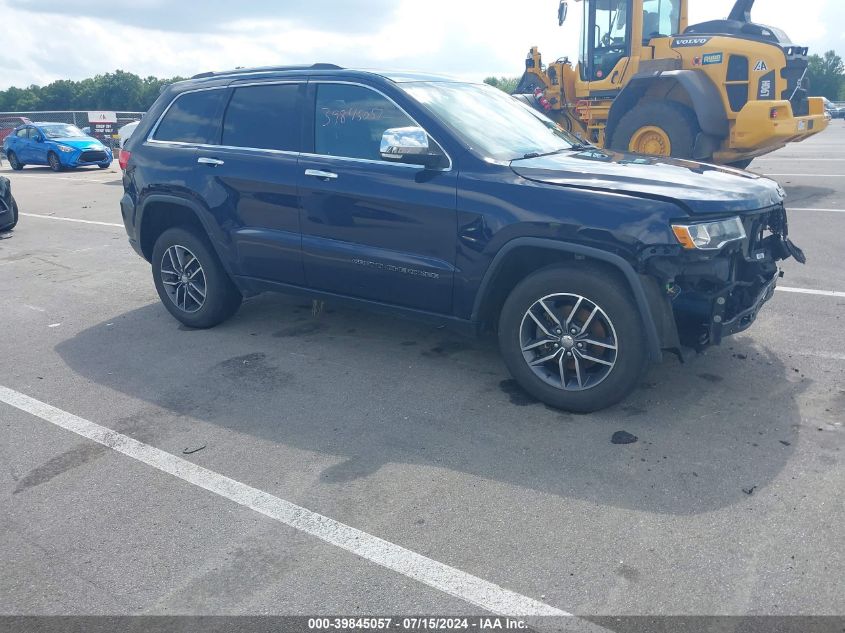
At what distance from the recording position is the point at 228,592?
2.88 meters

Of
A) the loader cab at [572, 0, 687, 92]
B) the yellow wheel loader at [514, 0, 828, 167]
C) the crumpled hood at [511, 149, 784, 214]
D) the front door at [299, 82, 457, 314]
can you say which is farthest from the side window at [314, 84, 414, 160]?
the loader cab at [572, 0, 687, 92]

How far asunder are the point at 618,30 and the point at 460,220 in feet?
31.0

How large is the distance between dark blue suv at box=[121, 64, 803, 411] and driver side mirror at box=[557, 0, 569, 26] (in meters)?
7.60

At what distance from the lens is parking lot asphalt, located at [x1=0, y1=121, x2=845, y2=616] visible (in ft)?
9.43

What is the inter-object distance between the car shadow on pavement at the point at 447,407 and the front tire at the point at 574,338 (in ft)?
0.53

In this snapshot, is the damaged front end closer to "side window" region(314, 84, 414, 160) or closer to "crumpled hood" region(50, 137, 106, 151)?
"side window" region(314, 84, 414, 160)

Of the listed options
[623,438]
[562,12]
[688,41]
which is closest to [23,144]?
[562,12]

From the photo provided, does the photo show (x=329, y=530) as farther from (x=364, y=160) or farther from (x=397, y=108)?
(x=397, y=108)

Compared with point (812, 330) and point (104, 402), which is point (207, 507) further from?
point (812, 330)

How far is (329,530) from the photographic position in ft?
10.7

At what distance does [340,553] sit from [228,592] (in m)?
0.47

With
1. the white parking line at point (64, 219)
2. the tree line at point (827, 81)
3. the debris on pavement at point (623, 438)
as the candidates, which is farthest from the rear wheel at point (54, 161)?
the tree line at point (827, 81)

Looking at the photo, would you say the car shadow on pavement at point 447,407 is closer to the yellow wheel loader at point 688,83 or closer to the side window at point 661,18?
the yellow wheel loader at point 688,83

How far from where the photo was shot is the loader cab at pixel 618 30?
12.1m
